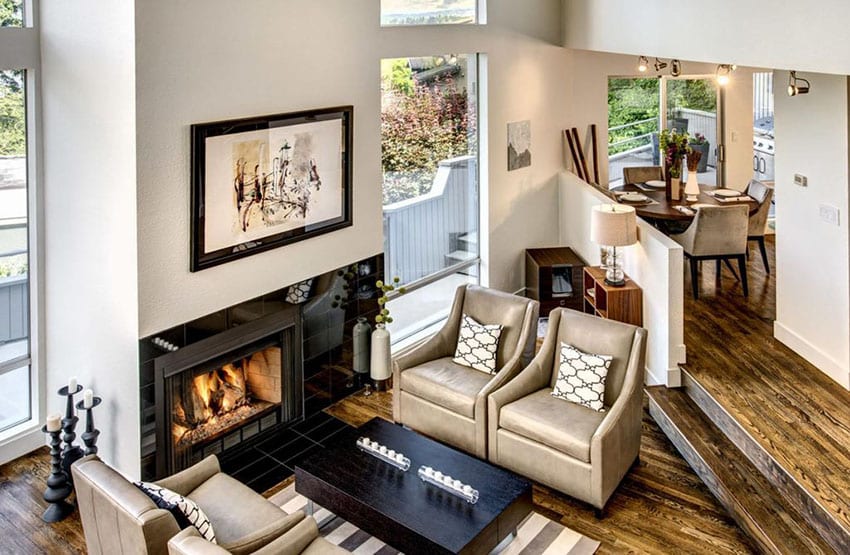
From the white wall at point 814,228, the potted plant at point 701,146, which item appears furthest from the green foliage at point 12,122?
the potted plant at point 701,146

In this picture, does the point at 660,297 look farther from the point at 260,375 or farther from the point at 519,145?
the point at 260,375

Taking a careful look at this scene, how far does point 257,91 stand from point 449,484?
2830 mm

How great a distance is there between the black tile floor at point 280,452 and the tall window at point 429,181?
1.32 metres

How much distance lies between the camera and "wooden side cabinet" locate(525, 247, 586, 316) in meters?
7.59

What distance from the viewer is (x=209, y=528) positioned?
11.6ft

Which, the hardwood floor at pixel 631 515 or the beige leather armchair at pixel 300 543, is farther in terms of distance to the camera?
the hardwood floor at pixel 631 515

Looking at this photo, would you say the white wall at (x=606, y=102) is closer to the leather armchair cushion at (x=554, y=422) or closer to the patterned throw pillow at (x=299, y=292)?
the patterned throw pillow at (x=299, y=292)

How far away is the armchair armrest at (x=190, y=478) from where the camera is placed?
13.2ft

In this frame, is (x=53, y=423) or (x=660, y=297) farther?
(x=660, y=297)

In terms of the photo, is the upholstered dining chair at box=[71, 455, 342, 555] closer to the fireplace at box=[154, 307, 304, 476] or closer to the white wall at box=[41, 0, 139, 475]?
the fireplace at box=[154, 307, 304, 476]

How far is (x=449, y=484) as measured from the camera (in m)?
4.18

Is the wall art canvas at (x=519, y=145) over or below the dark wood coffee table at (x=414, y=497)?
over

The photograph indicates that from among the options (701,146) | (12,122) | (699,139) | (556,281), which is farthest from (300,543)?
(701,146)

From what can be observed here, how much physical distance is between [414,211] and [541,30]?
269cm
